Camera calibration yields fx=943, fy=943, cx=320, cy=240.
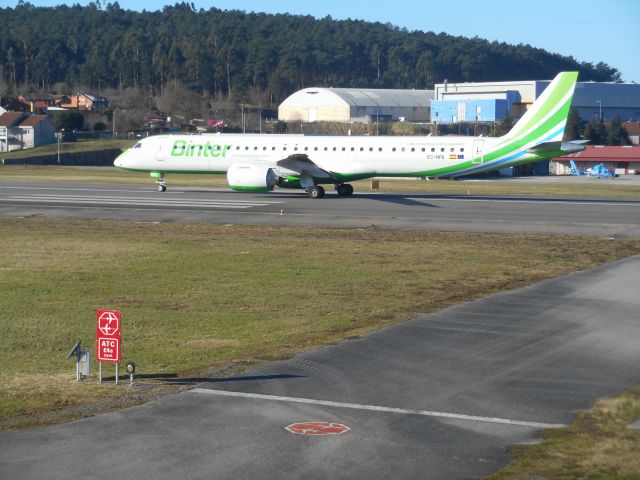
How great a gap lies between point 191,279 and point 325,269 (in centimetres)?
414

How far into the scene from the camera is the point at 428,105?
5699 inches

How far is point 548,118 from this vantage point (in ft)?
154

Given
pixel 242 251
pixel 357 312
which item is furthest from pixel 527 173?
pixel 357 312

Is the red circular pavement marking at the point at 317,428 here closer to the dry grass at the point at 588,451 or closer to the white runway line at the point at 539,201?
the dry grass at the point at 588,451

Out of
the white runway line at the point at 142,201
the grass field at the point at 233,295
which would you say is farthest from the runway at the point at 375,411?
the white runway line at the point at 142,201

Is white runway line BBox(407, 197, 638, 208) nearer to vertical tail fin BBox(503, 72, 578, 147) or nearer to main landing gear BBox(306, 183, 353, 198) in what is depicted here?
main landing gear BBox(306, 183, 353, 198)

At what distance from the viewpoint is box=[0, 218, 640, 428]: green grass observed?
16.8 metres

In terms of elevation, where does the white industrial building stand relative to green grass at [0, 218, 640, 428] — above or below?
above

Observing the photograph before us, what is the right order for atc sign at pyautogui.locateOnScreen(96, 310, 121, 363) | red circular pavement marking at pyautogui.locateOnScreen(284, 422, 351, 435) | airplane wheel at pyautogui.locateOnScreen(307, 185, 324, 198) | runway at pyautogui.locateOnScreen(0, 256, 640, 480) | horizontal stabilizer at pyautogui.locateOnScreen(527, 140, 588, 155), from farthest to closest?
airplane wheel at pyautogui.locateOnScreen(307, 185, 324, 198) → horizontal stabilizer at pyautogui.locateOnScreen(527, 140, 588, 155) → atc sign at pyautogui.locateOnScreen(96, 310, 121, 363) → red circular pavement marking at pyautogui.locateOnScreen(284, 422, 351, 435) → runway at pyautogui.locateOnScreen(0, 256, 640, 480)

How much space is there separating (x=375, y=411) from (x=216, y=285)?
1203 cm

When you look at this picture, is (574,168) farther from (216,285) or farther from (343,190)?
(216,285)

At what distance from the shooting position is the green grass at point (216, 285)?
55.2 feet

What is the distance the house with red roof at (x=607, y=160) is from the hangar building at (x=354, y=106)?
35360mm

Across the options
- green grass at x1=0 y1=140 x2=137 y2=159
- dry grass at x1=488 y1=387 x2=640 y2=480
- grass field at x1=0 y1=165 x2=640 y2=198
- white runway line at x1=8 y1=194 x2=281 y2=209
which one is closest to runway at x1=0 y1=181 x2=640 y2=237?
white runway line at x1=8 y1=194 x2=281 y2=209
